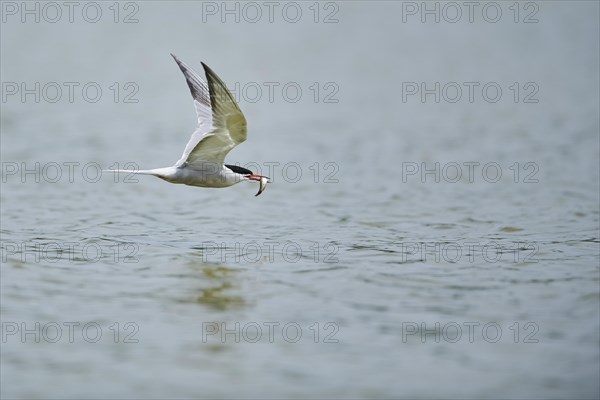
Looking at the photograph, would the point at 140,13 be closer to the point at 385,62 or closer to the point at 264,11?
the point at 264,11

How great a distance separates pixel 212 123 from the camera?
8094 mm

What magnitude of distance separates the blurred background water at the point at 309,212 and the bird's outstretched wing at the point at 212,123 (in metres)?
0.85

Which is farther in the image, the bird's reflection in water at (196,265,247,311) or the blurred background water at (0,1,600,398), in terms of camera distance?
the bird's reflection in water at (196,265,247,311)

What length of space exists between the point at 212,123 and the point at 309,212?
2.91 m

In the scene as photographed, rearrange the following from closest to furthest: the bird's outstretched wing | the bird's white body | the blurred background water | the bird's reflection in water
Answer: the blurred background water < the bird's reflection in water < the bird's outstretched wing < the bird's white body

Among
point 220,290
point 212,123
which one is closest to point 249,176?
point 212,123

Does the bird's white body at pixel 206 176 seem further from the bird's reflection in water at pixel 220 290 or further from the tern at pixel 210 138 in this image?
the bird's reflection in water at pixel 220 290

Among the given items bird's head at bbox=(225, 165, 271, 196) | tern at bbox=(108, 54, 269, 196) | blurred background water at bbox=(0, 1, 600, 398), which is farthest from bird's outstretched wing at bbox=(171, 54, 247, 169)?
blurred background water at bbox=(0, 1, 600, 398)

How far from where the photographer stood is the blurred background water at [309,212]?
19.4 ft

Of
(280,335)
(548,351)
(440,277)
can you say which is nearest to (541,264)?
(440,277)

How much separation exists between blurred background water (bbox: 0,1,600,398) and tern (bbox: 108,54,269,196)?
2.12 ft

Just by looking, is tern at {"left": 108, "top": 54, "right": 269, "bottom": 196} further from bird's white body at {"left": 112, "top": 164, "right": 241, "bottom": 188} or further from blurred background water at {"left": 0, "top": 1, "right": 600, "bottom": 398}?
blurred background water at {"left": 0, "top": 1, "right": 600, "bottom": 398}

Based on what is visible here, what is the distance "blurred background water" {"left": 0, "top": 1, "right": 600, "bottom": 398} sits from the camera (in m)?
5.90

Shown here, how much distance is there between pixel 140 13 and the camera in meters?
24.9
